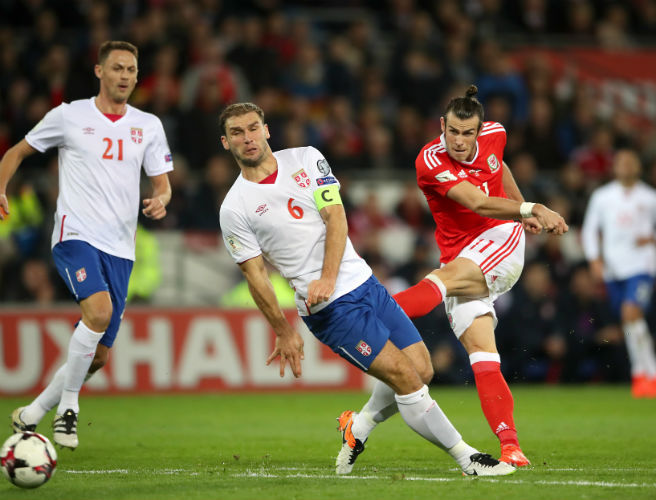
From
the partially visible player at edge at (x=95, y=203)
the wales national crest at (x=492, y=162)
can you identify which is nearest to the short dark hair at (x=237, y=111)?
the partially visible player at edge at (x=95, y=203)

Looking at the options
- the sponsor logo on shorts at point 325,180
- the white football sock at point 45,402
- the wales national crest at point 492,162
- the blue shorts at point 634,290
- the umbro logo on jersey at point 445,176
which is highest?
the wales national crest at point 492,162

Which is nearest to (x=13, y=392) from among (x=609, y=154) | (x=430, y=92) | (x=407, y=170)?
(x=407, y=170)

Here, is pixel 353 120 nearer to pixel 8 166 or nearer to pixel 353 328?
pixel 8 166

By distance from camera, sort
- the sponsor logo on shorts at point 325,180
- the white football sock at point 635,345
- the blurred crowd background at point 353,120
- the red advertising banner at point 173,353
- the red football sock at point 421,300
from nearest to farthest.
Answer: the sponsor logo on shorts at point 325,180 < the red football sock at point 421,300 < the white football sock at point 635,345 < the red advertising banner at point 173,353 < the blurred crowd background at point 353,120

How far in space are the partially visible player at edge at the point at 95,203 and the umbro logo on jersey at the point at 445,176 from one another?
1932mm

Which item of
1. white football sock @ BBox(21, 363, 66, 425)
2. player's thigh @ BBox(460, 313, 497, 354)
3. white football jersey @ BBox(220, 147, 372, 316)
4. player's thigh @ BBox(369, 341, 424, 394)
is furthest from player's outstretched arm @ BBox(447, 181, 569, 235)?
white football sock @ BBox(21, 363, 66, 425)

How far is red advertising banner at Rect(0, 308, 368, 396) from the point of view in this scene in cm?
1260

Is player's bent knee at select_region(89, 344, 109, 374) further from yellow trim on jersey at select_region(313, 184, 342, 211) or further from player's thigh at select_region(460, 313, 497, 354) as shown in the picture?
player's thigh at select_region(460, 313, 497, 354)

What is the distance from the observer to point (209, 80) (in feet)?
47.5

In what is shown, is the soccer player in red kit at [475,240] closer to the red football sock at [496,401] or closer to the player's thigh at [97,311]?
the red football sock at [496,401]

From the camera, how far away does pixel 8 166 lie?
24.7 ft

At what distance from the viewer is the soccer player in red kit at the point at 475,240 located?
22.2 ft

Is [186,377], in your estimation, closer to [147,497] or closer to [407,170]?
[407,170]

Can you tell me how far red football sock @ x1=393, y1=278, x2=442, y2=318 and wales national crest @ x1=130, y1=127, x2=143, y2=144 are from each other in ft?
7.34
